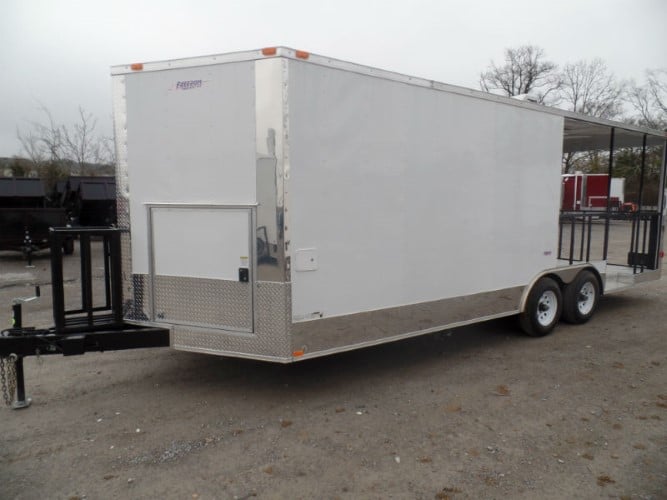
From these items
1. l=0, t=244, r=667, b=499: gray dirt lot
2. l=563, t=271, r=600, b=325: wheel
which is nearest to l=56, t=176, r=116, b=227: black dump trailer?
l=0, t=244, r=667, b=499: gray dirt lot

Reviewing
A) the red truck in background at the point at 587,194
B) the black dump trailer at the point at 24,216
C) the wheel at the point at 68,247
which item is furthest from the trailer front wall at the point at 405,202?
the wheel at the point at 68,247

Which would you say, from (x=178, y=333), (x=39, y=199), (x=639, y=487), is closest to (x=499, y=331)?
(x=639, y=487)

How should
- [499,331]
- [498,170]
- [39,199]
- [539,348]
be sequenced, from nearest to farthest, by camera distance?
1. [498,170]
2. [539,348]
3. [499,331]
4. [39,199]

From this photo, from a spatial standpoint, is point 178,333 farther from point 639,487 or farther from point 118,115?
point 639,487

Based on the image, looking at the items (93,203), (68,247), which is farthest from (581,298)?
(93,203)

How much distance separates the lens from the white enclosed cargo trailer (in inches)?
164

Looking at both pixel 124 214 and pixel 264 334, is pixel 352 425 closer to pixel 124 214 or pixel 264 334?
pixel 264 334

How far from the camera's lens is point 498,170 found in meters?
5.79

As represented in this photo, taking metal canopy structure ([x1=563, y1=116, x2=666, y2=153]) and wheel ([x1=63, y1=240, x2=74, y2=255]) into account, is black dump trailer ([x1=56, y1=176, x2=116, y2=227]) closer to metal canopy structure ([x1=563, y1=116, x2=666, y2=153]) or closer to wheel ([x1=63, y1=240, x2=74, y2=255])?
wheel ([x1=63, y1=240, x2=74, y2=255])

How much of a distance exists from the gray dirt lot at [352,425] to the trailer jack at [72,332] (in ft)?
1.41

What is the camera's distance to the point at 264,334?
168 inches

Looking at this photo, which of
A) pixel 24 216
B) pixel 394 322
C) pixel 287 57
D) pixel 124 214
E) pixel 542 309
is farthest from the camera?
pixel 24 216

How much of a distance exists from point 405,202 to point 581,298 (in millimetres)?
3807

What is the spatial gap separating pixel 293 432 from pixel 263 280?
47.3 inches
